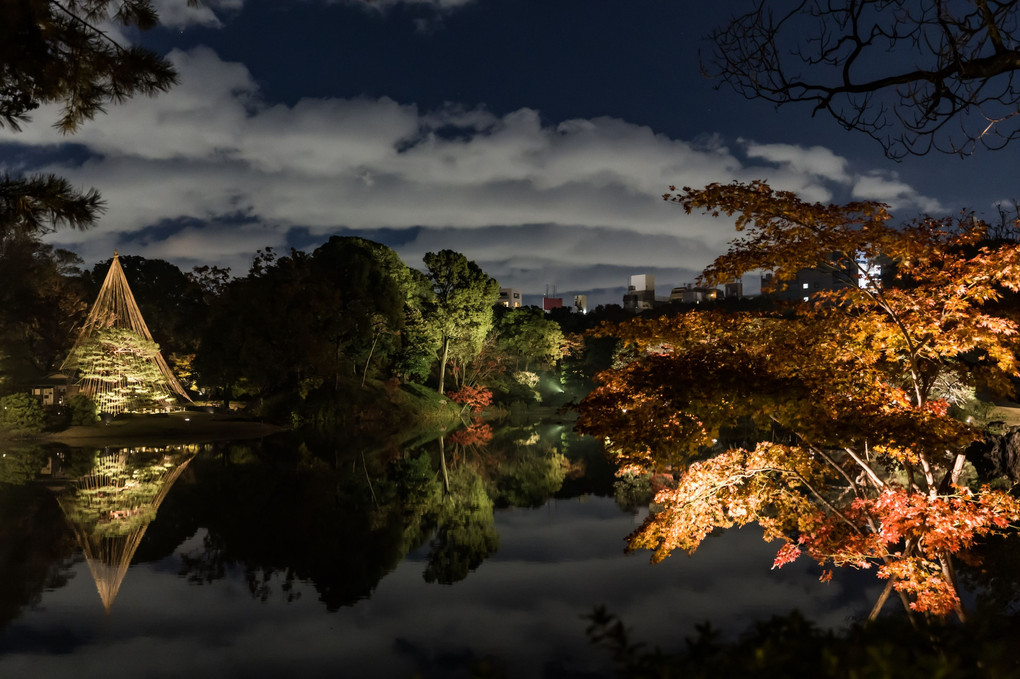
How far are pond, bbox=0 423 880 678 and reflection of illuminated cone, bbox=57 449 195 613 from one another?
6cm

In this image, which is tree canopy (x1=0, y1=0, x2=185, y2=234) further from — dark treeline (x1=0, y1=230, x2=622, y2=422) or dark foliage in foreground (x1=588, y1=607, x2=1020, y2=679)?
dark treeline (x1=0, y1=230, x2=622, y2=422)

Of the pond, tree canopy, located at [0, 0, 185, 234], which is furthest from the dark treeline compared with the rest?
tree canopy, located at [0, 0, 185, 234]

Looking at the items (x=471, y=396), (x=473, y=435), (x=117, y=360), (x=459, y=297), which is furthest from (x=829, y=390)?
(x=471, y=396)

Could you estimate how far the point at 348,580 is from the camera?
9086 millimetres

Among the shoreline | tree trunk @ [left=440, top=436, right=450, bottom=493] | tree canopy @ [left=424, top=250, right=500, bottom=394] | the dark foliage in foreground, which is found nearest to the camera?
the dark foliage in foreground

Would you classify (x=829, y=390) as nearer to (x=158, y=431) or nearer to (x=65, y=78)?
(x=65, y=78)

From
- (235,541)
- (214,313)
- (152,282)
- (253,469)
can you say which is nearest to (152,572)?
(235,541)

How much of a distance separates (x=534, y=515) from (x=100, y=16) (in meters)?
10.6

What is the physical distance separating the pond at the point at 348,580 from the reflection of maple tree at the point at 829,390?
4.43 feet

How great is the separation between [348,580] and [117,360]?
66.4 ft

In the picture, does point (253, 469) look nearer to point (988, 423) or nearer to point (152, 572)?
point (152, 572)

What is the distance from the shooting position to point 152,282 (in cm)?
5069

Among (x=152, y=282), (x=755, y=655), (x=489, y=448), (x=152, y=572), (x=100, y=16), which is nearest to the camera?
(x=755, y=655)

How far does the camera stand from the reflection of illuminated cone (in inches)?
378
